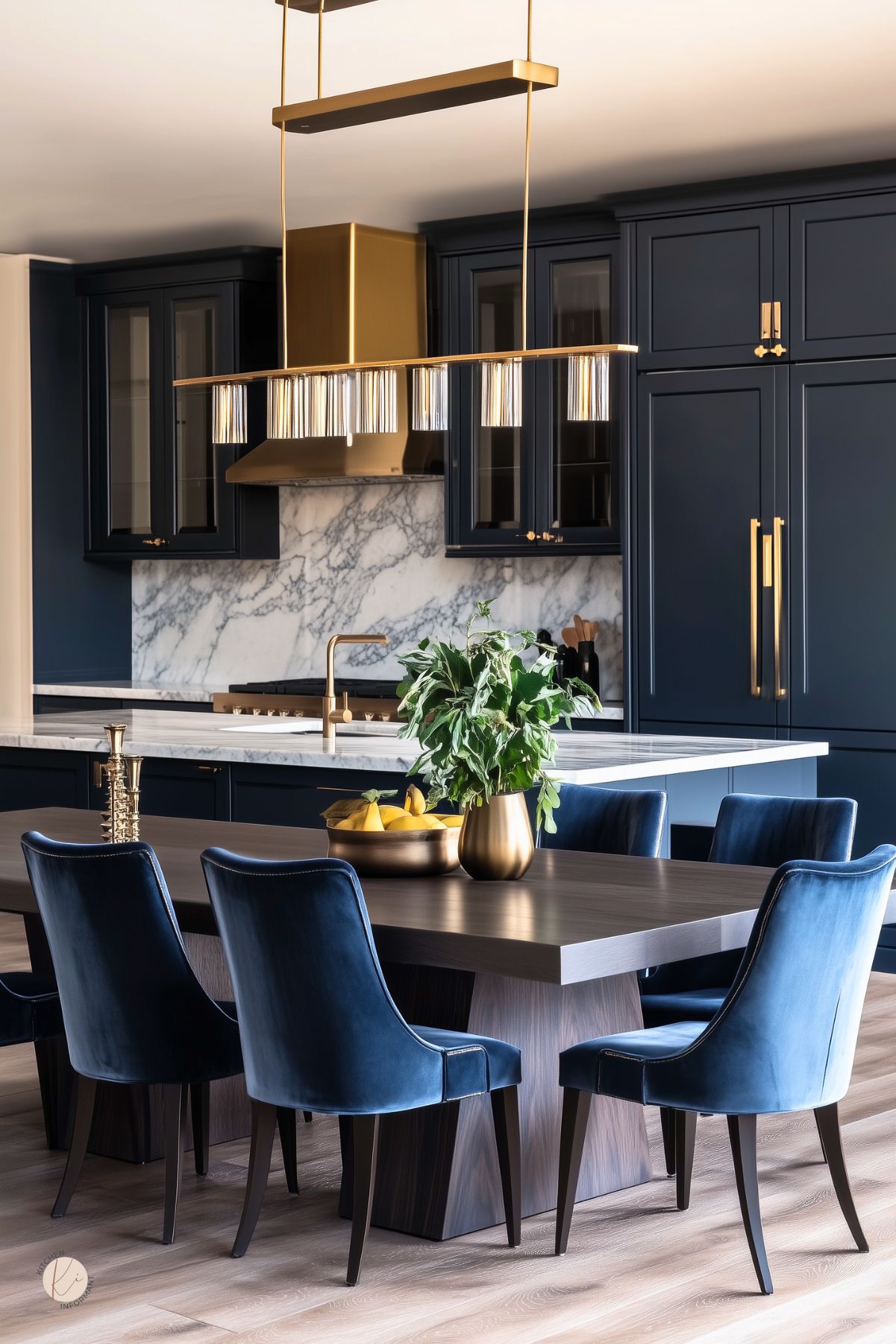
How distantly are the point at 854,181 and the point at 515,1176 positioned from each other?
3806 mm

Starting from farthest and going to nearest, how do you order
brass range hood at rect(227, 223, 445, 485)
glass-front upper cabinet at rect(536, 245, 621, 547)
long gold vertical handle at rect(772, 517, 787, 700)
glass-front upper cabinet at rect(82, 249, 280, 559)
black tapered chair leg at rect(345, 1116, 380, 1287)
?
1. glass-front upper cabinet at rect(82, 249, 280, 559)
2. brass range hood at rect(227, 223, 445, 485)
3. glass-front upper cabinet at rect(536, 245, 621, 547)
4. long gold vertical handle at rect(772, 517, 787, 700)
5. black tapered chair leg at rect(345, 1116, 380, 1287)

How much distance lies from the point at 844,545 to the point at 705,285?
1.03 metres

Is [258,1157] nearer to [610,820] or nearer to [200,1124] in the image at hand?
[200,1124]

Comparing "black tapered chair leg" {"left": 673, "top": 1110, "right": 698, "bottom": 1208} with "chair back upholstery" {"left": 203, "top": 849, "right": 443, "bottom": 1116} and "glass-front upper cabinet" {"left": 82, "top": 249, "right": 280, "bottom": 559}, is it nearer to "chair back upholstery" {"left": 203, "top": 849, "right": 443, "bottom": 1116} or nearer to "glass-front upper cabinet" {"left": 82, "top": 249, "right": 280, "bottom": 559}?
"chair back upholstery" {"left": 203, "top": 849, "right": 443, "bottom": 1116}

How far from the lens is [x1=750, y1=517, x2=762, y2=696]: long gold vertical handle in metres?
5.92

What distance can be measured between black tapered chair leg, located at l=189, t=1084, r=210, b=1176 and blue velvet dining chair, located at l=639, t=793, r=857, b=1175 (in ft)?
3.03

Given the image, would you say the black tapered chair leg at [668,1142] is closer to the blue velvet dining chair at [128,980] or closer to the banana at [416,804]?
the banana at [416,804]

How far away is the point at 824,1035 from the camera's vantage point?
289 centimetres

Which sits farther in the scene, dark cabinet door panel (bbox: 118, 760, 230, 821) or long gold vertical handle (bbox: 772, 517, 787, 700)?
long gold vertical handle (bbox: 772, 517, 787, 700)

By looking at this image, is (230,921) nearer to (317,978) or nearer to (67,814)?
(317,978)

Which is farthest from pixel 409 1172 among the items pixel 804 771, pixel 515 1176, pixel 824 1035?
pixel 804 771

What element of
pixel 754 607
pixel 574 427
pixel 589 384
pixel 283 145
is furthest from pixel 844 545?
pixel 283 145

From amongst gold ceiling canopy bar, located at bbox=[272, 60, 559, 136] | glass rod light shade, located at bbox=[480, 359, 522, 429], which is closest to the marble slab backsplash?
glass rod light shade, located at bbox=[480, 359, 522, 429]

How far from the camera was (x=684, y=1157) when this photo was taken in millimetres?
3316
